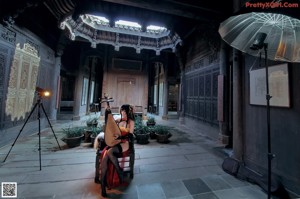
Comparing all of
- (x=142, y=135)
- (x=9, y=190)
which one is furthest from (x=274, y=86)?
(x=9, y=190)

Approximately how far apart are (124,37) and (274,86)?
816cm

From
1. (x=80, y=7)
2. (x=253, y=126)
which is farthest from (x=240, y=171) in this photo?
(x=80, y=7)

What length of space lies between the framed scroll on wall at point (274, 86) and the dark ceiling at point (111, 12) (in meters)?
2.34

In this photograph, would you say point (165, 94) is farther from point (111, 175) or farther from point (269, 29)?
point (269, 29)

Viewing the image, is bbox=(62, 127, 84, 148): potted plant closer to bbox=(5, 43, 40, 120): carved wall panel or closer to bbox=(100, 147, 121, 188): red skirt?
bbox=(5, 43, 40, 120): carved wall panel

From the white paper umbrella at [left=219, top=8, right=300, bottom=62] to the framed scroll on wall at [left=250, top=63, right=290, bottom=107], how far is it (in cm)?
59

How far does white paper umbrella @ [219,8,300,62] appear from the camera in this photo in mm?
1741

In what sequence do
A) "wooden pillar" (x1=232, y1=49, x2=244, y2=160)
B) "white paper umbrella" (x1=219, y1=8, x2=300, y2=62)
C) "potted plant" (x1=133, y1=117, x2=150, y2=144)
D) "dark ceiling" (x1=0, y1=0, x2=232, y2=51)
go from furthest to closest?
"potted plant" (x1=133, y1=117, x2=150, y2=144) < "dark ceiling" (x1=0, y1=0, x2=232, y2=51) < "wooden pillar" (x1=232, y1=49, x2=244, y2=160) < "white paper umbrella" (x1=219, y1=8, x2=300, y2=62)

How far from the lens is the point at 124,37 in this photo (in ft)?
29.3

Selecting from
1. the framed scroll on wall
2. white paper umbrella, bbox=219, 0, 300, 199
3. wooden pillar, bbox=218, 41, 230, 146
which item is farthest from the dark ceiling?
white paper umbrella, bbox=219, 0, 300, 199

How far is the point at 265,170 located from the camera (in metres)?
2.55

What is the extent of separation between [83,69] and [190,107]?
7145 mm

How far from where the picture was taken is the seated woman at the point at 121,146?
6.98ft

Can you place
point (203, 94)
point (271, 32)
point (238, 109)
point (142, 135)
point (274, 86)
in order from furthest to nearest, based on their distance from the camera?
1. point (203, 94)
2. point (142, 135)
3. point (238, 109)
4. point (274, 86)
5. point (271, 32)
